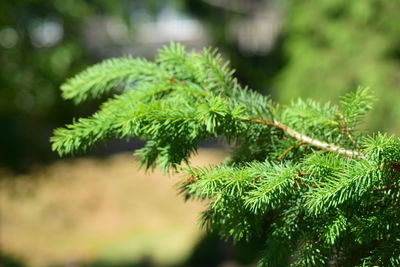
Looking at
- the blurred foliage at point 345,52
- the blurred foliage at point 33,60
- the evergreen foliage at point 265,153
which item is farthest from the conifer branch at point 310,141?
the blurred foliage at point 33,60

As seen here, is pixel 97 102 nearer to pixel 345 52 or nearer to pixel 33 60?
pixel 33 60

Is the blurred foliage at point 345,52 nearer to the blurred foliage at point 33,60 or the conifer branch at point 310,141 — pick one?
the blurred foliage at point 33,60

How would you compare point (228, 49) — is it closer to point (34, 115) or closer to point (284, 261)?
point (34, 115)

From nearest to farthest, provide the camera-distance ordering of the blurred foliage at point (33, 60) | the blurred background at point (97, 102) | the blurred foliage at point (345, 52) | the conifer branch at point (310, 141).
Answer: the conifer branch at point (310, 141) → the blurred foliage at point (345, 52) → the blurred background at point (97, 102) → the blurred foliage at point (33, 60)

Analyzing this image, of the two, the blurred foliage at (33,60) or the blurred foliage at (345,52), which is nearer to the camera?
the blurred foliage at (345,52)

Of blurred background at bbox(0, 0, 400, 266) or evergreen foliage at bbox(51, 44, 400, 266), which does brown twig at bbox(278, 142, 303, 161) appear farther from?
blurred background at bbox(0, 0, 400, 266)

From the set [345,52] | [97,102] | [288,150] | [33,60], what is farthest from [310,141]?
[97,102]
